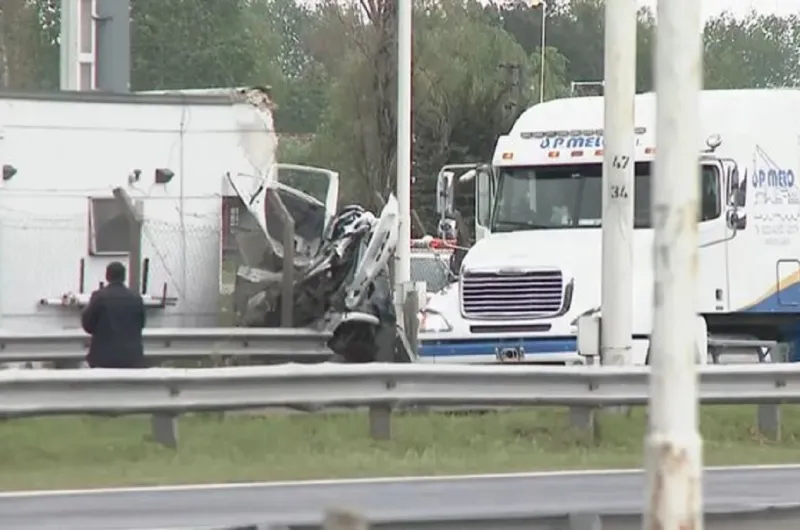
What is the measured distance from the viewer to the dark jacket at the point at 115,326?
1558cm

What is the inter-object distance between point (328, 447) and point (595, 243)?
535 cm

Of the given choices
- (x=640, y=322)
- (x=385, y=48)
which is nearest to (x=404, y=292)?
(x=640, y=322)

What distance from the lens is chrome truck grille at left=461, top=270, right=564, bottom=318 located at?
59.0 feet

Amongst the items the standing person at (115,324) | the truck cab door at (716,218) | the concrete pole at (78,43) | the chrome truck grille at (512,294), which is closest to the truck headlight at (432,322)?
the chrome truck grille at (512,294)

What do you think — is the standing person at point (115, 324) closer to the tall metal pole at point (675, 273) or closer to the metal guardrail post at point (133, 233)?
the metal guardrail post at point (133, 233)

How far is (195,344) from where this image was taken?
19.3 m

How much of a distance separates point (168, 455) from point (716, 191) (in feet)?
24.2

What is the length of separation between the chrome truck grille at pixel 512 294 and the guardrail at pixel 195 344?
7.60 feet

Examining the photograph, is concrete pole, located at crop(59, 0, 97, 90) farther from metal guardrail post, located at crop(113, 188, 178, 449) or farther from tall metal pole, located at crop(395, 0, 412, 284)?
tall metal pole, located at crop(395, 0, 412, 284)

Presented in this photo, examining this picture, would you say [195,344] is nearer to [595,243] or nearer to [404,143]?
[404,143]

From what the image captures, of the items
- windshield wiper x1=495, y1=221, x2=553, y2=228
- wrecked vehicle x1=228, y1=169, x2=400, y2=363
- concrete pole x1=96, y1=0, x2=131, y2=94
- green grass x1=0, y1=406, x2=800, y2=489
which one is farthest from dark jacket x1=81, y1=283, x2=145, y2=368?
concrete pole x1=96, y1=0, x2=131, y2=94

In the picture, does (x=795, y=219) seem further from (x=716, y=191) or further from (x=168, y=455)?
(x=168, y=455)

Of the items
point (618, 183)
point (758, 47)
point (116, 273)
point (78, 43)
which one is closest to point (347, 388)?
A: point (116, 273)

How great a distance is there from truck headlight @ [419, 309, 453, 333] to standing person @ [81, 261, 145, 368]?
3.80 meters
